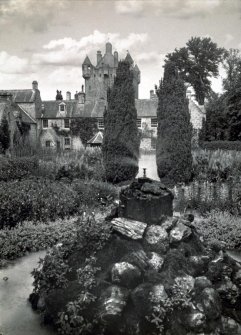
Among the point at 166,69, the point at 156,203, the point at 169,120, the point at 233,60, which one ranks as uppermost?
the point at 233,60

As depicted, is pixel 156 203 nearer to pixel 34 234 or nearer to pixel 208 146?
pixel 34 234

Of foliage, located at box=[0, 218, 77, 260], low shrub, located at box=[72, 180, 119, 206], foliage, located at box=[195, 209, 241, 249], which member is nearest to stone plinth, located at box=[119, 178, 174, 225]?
foliage, located at box=[0, 218, 77, 260]

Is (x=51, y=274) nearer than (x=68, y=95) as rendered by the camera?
Yes

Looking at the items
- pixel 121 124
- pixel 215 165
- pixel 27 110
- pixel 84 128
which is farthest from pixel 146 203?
pixel 27 110

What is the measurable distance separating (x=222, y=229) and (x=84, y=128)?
3431cm

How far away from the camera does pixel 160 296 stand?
19.8 feet

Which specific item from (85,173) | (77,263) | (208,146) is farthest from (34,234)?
(208,146)

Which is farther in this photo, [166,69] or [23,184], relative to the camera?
[166,69]

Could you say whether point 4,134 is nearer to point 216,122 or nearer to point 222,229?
point 222,229

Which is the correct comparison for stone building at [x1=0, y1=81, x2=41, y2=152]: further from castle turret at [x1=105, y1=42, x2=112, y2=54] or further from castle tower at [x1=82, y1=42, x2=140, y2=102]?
castle turret at [x1=105, y1=42, x2=112, y2=54]

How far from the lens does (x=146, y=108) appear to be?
45281 millimetres

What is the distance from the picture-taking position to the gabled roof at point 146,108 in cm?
4481

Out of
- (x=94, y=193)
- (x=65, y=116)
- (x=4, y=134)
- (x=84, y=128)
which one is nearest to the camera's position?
(x=94, y=193)

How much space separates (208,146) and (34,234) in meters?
27.6
